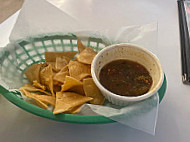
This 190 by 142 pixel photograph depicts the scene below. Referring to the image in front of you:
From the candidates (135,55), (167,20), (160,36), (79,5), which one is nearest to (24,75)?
(135,55)

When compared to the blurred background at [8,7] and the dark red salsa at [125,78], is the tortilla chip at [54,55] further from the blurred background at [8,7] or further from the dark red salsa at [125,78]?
the blurred background at [8,7]

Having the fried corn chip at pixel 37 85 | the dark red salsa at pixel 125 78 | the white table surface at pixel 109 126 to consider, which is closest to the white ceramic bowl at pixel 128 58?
the dark red salsa at pixel 125 78

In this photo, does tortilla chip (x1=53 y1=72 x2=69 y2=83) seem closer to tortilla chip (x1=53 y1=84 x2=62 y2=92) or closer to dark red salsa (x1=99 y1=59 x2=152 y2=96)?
tortilla chip (x1=53 y1=84 x2=62 y2=92)

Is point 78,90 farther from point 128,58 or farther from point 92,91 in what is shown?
point 128,58

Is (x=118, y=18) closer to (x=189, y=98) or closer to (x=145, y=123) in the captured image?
(x=189, y=98)

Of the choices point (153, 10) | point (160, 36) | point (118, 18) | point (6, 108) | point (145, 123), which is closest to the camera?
point (145, 123)

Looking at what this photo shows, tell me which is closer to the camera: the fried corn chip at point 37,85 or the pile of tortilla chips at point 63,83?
the pile of tortilla chips at point 63,83

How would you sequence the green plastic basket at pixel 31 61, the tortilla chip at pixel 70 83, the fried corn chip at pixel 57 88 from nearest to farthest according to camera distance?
the green plastic basket at pixel 31 61, the tortilla chip at pixel 70 83, the fried corn chip at pixel 57 88
